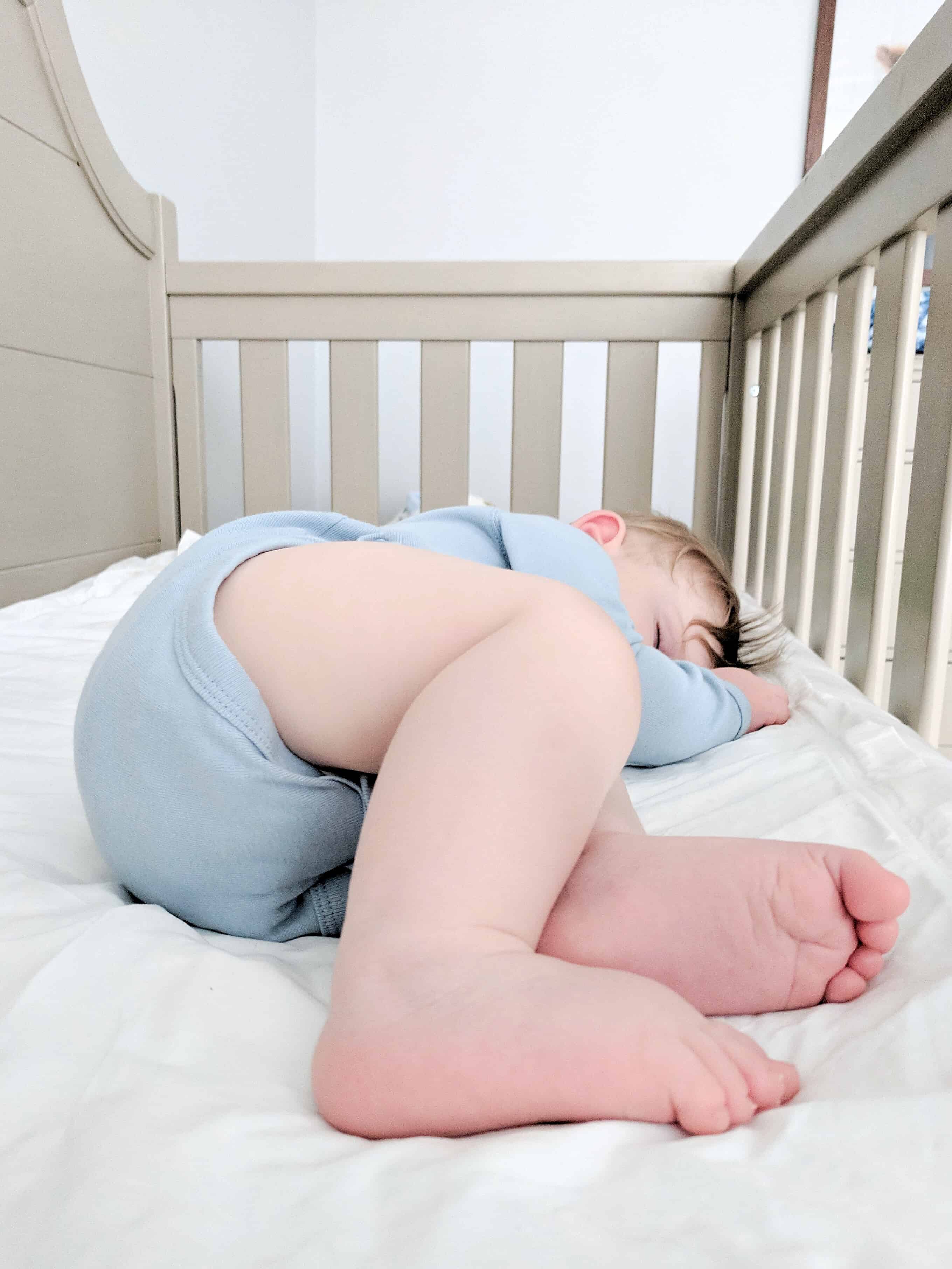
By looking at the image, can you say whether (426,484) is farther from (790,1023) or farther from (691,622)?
(790,1023)

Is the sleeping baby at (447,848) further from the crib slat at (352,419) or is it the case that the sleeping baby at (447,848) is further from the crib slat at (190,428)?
the crib slat at (190,428)

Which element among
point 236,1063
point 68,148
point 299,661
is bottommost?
point 236,1063

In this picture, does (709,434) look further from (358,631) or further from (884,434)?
(358,631)

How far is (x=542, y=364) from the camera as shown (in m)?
1.66

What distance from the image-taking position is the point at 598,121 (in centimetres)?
247

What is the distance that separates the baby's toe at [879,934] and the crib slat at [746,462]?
1.18 m

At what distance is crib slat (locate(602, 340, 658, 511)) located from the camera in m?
1.64

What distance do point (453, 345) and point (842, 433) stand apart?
902 mm

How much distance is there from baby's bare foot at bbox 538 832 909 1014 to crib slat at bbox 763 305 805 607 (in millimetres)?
864

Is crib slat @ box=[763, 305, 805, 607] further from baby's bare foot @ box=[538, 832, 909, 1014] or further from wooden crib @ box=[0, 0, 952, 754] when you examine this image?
baby's bare foot @ box=[538, 832, 909, 1014]

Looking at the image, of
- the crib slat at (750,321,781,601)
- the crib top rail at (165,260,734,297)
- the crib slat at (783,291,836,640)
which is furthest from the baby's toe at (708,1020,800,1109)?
the crib top rail at (165,260,734,297)

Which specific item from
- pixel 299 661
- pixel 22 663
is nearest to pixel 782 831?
pixel 299 661

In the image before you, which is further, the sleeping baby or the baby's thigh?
the baby's thigh

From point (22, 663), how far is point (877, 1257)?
37.6 inches
